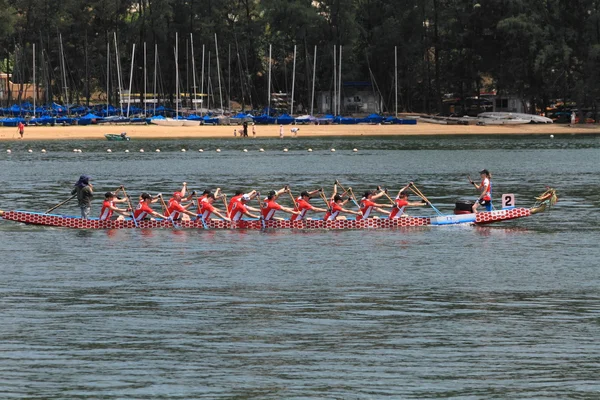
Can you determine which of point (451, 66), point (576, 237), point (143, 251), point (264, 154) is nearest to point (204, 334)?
point (143, 251)

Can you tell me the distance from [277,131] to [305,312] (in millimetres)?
95671

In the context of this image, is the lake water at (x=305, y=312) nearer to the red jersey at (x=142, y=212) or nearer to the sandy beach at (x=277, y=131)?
the red jersey at (x=142, y=212)

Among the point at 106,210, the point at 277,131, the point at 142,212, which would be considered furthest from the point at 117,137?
the point at 142,212

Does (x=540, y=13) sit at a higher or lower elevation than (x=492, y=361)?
higher

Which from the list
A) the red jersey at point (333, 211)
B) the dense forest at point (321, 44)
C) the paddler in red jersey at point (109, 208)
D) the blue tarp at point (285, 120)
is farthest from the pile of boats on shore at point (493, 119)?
the paddler in red jersey at point (109, 208)

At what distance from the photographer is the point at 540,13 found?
118875 millimetres

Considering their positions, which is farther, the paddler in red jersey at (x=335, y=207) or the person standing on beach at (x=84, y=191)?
the person standing on beach at (x=84, y=191)

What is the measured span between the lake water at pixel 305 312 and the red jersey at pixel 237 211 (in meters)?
0.89

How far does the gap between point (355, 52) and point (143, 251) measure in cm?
10079

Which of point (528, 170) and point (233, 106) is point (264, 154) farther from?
point (233, 106)

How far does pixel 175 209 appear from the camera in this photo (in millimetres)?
42469

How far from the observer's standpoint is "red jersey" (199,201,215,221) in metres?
42.2

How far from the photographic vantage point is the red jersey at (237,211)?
42.1 m

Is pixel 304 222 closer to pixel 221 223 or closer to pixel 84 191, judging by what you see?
pixel 221 223
